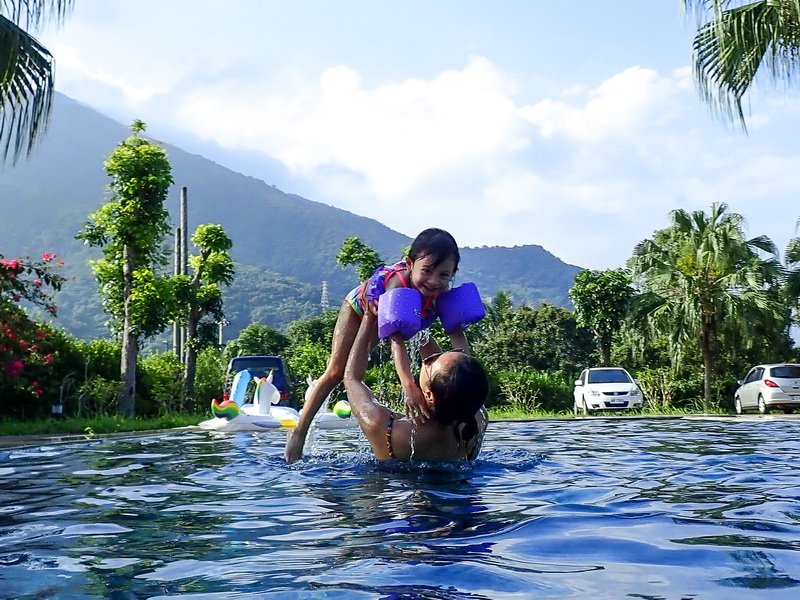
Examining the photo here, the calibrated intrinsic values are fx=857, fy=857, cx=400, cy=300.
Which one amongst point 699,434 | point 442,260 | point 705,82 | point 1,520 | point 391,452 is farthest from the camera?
point 705,82

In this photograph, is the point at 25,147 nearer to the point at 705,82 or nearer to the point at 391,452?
the point at 391,452

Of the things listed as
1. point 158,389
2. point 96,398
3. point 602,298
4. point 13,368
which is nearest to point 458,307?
point 13,368

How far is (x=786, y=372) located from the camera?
22.3 metres

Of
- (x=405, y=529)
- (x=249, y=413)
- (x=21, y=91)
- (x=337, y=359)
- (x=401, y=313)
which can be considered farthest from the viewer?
(x=249, y=413)

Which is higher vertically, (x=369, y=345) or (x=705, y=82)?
(x=705, y=82)

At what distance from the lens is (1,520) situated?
13.6 ft

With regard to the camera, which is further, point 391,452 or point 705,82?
point 705,82

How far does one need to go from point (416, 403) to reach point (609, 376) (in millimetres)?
19766

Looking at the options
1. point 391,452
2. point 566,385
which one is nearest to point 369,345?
point 391,452

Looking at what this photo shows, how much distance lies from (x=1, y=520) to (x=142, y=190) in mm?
15772

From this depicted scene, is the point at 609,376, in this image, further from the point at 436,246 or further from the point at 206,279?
the point at 436,246

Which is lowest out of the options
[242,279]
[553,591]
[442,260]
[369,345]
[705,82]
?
[553,591]

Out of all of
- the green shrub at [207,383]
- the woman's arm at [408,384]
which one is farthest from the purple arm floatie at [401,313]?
the green shrub at [207,383]

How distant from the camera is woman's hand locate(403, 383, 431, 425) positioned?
16.8 feet
